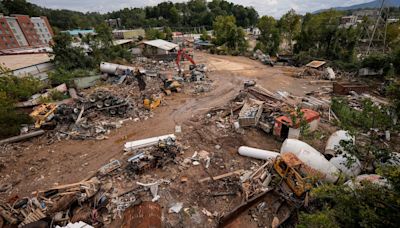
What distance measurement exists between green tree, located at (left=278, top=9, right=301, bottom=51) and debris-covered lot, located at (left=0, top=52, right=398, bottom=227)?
1993cm

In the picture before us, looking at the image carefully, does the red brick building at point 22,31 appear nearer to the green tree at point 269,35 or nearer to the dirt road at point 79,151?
the dirt road at point 79,151

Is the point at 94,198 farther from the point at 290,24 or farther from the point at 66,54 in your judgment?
the point at 290,24

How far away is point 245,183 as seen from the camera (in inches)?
248

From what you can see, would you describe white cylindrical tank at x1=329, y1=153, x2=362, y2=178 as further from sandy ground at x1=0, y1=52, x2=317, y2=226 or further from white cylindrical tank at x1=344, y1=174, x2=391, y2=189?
sandy ground at x1=0, y1=52, x2=317, y2=226

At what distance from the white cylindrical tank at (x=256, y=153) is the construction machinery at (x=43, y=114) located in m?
10.3

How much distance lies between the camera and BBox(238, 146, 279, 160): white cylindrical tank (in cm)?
742

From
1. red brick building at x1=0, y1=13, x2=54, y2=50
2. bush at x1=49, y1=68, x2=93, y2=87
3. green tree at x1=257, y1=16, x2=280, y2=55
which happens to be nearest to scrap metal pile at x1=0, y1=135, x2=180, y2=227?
bush at x1=49, y1=68, x2=93, y2=87

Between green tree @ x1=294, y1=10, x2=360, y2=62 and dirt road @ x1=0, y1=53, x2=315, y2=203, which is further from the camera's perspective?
green tree @ x1=294, y1=10, x2=360, y2=62

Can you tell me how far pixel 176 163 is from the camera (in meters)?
7.64

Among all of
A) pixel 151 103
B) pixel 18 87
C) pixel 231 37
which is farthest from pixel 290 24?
pixel 18 87

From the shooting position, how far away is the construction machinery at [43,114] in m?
10.2

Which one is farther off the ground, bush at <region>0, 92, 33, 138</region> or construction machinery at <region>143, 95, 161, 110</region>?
bush at <region>0, 92, 33, 138</region>

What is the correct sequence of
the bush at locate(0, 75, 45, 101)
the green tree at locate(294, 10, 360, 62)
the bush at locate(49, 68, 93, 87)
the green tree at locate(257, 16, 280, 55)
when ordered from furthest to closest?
1. the green tree at locate(257, 16, 280, 55)
2. the green tree at locate(294, 10, 360, 62)
3. the bush at locate(49, 68, 93, 87)
4. the bush at locate(0, 75, 45, 101)

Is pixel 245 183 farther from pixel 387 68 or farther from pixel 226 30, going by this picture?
pixel 226 30
